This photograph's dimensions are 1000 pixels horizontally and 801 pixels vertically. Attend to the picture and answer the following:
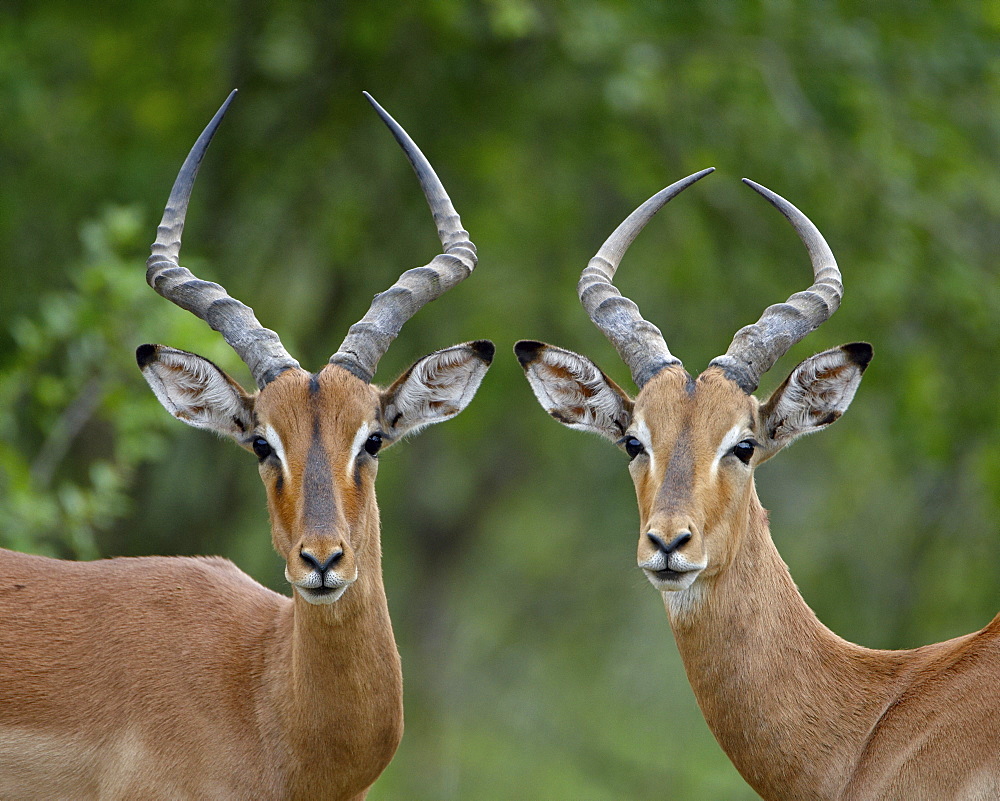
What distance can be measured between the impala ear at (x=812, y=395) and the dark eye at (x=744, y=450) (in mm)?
252

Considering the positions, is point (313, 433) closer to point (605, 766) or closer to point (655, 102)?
point (655, 102)

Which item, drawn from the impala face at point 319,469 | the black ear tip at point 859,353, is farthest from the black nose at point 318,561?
the black ear tip at point 859,353

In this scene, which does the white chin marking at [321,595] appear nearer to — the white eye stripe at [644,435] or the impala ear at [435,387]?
the impala ear at [435,387]

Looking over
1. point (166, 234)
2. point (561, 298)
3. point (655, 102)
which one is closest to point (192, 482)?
point (561, 298)

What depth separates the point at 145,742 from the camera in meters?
7.04

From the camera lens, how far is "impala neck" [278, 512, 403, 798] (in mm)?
6949

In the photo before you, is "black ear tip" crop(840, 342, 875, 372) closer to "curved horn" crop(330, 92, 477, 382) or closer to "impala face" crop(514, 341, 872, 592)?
"impala face" crop(514, 341, 872, 592)

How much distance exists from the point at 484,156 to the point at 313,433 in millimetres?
9713

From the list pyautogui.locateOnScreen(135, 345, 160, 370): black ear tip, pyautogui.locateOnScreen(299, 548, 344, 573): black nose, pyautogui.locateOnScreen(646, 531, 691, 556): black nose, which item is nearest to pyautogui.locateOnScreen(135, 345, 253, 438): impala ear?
pyautogui.locateOnScreen(135, 345, 160, 370): black ear tip

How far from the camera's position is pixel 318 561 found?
6434 mm

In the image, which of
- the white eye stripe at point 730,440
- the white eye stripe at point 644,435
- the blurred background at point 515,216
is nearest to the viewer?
the white eye stripe at point 730,440

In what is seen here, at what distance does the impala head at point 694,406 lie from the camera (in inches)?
260

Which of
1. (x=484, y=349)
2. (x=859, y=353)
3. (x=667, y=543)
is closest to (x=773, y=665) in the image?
(x=667, y=543)

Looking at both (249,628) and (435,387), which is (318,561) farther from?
(435,387)
